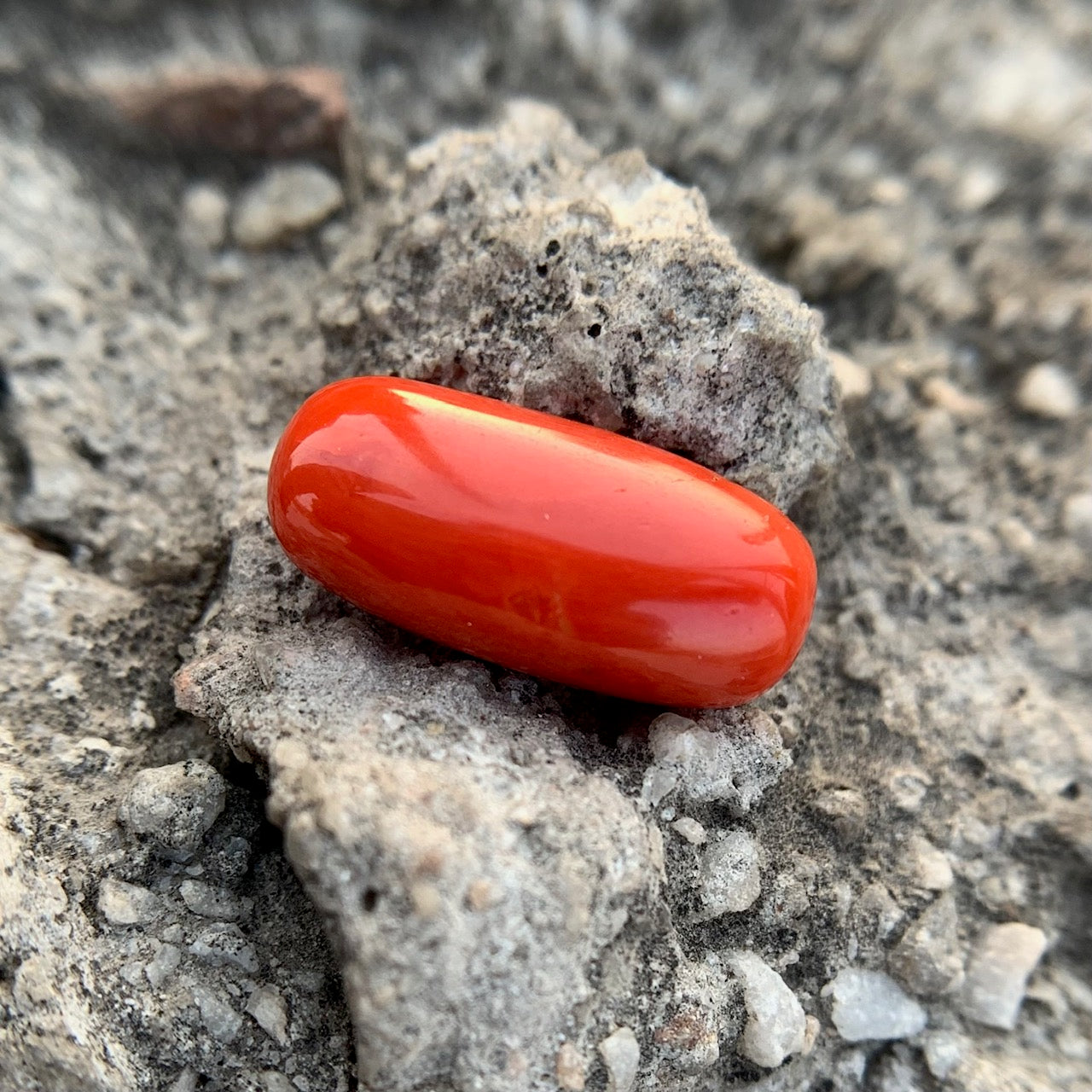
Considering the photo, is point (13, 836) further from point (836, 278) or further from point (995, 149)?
point (995, 149)

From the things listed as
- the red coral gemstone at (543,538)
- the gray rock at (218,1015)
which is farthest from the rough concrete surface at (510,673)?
the red coral gemstone at (543,538)

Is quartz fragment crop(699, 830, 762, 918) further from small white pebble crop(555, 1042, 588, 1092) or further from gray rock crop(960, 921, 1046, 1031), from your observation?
gray rock crop(960, 921, 1046, 1031)

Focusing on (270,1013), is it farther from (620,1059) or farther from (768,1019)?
(768,1019)

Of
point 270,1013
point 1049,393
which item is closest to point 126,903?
point 270,1013

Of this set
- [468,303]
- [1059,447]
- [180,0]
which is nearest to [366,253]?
[468,303]

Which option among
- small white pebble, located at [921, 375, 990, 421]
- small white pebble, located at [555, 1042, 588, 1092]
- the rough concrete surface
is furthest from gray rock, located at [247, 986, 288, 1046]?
small white pebble, located at [921, 375, 990, 421]
